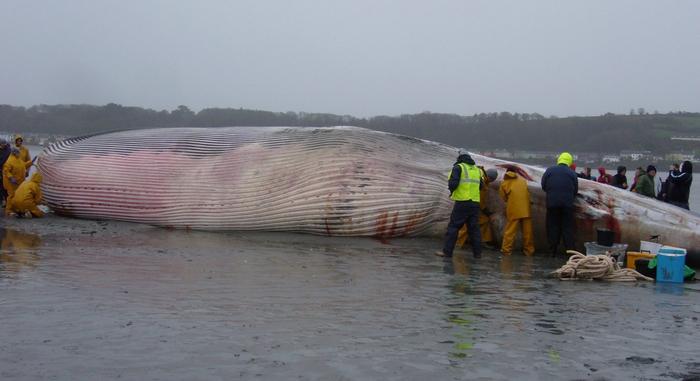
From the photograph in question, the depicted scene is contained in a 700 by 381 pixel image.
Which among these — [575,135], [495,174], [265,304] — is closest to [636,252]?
[495,174]

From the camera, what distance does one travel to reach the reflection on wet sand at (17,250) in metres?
8.41

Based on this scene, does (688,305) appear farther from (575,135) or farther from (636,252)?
(575,135)

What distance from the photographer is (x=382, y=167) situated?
12.0 m

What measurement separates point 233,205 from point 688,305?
23.6ft

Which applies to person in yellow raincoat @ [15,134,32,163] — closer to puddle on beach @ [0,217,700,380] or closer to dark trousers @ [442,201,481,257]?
puddle on beach @ [0,217,700,380]

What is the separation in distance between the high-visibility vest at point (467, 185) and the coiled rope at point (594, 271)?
6.21 feet

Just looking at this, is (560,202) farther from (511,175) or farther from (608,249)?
(608,249)

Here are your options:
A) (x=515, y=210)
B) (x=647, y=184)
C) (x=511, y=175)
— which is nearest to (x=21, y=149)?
(x=511, y=175)

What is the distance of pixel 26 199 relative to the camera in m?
13.6

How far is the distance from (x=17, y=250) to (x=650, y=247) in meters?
8.44

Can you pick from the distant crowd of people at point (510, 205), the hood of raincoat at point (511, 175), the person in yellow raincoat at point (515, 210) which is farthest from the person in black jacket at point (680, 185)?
the hood of raincoat at point (511, 175)

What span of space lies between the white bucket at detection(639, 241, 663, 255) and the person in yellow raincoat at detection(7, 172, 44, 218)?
10258mm

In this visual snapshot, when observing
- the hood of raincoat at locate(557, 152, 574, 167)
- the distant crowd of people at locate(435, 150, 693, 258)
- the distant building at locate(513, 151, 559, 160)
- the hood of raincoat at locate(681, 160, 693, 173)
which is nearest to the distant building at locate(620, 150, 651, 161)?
the distant building at locate(513, 151, 559, 160)

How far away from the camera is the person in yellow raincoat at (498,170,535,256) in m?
11.6
